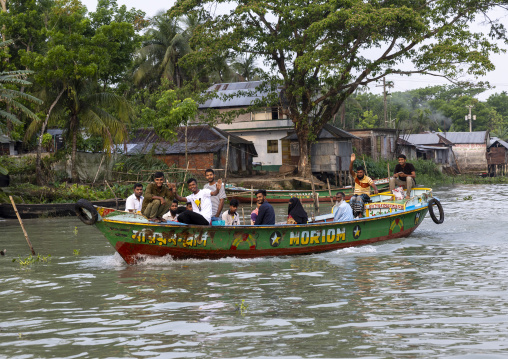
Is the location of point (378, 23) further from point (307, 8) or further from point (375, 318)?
point (375, 318)

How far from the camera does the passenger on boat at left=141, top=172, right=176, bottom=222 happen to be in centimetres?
1141

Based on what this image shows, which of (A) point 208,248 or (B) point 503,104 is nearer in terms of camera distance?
(A) point 208,248

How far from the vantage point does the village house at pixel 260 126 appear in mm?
41812

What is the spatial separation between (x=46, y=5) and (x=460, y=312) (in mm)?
31681

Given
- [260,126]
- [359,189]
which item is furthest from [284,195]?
[260,126]

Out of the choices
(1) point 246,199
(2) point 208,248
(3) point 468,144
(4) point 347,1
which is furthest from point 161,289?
(3) point 468,144

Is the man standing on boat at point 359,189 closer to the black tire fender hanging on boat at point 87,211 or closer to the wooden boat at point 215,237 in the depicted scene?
the wooden boat at point 215,237

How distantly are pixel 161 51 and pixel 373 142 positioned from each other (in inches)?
688

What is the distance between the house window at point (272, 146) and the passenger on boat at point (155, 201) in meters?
31.0

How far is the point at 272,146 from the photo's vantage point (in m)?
42.6

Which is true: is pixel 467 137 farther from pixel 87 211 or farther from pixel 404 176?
pixel 87 211

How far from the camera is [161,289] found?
9.20 metres

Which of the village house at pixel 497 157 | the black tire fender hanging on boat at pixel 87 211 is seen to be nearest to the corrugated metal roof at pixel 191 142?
the black tire fender hanging on boat at pixel 87 211

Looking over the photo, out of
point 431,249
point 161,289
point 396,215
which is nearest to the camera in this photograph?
point 161,289
